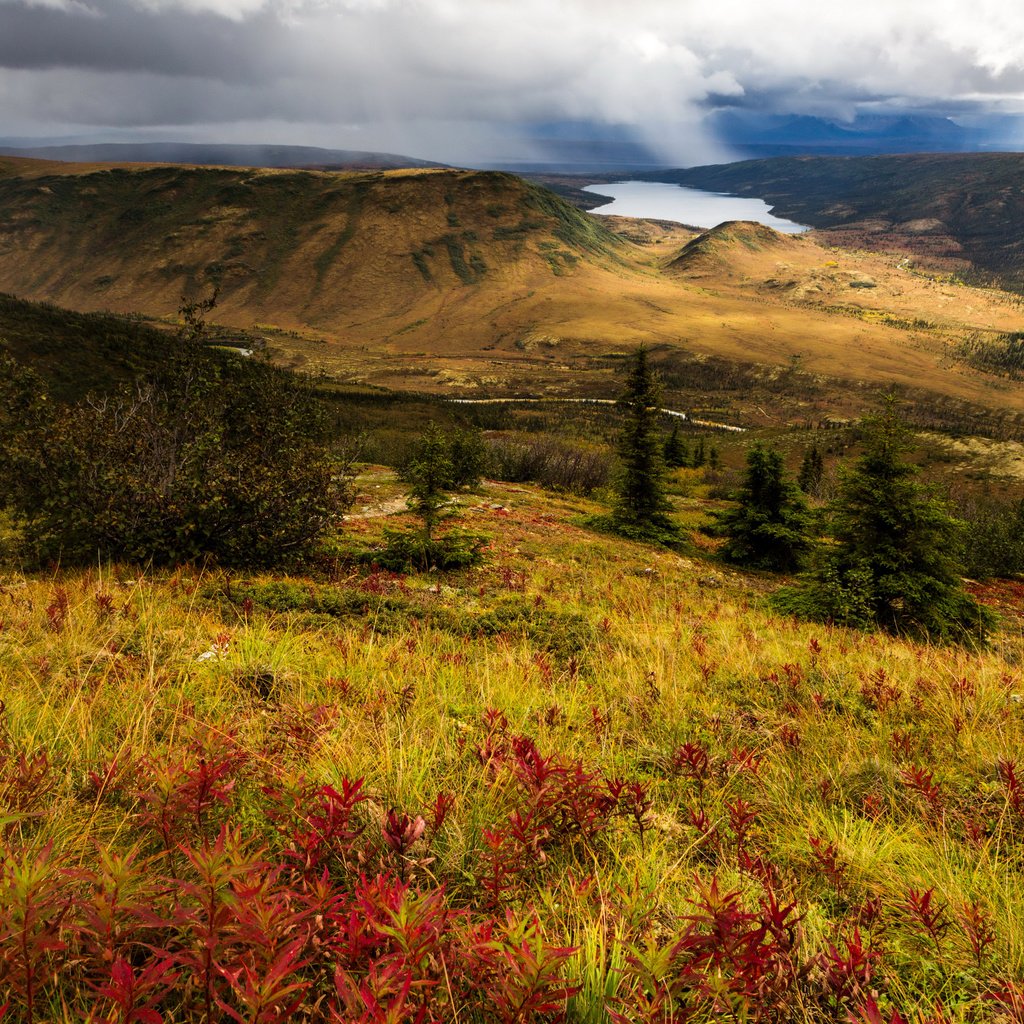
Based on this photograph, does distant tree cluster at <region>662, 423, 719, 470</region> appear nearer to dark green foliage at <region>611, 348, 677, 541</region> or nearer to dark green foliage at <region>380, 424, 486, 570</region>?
dark green foliage at <region>611, 348, 677, 541</region>

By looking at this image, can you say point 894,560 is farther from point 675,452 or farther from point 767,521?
point 675,452

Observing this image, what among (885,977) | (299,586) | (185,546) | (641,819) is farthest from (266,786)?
(185,546)

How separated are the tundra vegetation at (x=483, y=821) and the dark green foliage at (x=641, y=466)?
17704 mm

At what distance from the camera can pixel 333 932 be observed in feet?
4.84

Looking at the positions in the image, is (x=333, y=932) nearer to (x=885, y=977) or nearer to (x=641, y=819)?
(x=641, y=819)

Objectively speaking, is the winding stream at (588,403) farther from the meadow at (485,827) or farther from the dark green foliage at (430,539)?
the meadow at (485,827)

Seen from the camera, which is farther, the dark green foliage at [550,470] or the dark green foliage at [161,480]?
the dark green foliage at [550,470]

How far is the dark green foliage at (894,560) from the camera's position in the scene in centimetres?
1196

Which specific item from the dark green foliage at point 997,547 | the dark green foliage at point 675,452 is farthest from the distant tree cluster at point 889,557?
the dark green foliage at point 675,452

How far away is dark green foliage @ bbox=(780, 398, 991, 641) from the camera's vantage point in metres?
12.0

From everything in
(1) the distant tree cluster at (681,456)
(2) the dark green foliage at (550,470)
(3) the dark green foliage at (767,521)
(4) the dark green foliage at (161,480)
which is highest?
(4) the dark green foliage at (161,480)

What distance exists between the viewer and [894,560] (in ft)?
40.8

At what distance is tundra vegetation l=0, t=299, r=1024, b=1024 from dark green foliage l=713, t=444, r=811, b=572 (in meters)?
15.5

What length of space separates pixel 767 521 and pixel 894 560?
335 inches
